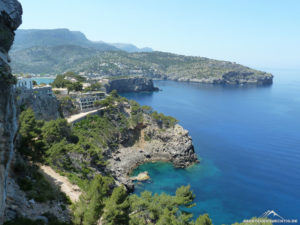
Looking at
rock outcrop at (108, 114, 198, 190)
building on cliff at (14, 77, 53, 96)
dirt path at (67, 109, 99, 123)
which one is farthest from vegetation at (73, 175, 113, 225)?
dirt path at (67, 109, 99, 123)

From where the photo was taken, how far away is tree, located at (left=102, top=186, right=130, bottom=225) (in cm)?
1678

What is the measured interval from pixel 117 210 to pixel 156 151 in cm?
3988

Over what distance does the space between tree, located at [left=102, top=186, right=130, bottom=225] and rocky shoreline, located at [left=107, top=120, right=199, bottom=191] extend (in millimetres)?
27097

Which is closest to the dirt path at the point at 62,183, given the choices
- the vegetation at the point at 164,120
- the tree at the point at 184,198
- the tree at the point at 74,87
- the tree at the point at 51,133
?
the tree at the point at 51,133

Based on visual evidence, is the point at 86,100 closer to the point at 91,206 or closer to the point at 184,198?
the point at 184,198

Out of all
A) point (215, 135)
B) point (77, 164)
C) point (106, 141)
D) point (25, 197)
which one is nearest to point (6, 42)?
point (25, 197)

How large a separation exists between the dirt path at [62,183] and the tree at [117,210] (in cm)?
618

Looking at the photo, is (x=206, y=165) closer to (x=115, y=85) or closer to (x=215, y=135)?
(x=215, y=135)

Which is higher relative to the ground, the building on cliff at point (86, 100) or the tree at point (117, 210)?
the building on cliff at point (86, 100)

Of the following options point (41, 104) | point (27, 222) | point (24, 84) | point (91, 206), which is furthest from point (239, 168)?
point (24, 84)

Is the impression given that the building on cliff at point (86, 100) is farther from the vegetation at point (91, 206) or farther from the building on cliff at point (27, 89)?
the vegetation at point (91, 206)

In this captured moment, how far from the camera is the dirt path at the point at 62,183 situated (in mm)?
22472

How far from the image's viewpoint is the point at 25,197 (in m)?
17.1

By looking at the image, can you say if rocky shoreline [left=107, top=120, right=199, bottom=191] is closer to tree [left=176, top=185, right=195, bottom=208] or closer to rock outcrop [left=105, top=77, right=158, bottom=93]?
tree [left=176, top=185, right=195, bottom=208]
